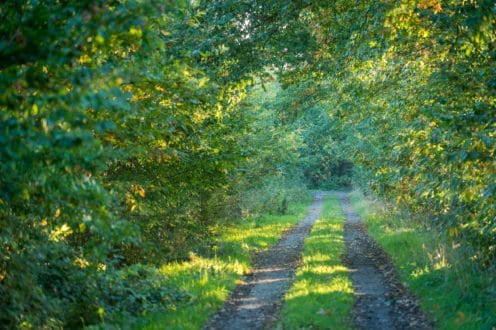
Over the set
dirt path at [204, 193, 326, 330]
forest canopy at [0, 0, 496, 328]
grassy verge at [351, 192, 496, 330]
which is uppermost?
forest canopy at [0, 0, 496, 328]

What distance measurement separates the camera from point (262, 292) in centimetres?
1280

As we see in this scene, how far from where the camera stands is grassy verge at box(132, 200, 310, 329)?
9.89m

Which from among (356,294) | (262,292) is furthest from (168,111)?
(356,294)

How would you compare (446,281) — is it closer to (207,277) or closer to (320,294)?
(320,294)

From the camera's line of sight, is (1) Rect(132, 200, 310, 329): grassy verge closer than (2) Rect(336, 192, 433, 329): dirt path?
No

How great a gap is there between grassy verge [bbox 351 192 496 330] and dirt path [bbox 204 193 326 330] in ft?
9.27

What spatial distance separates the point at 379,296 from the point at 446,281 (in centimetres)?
137

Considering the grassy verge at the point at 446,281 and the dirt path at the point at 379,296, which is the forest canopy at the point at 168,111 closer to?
the grassy verge at the point at 446,281

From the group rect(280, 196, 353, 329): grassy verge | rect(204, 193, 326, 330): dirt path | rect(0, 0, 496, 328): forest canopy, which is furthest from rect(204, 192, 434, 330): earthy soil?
rect(0, 0, 496, 328): forest canopy

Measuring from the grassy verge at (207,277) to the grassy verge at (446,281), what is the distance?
4035mm

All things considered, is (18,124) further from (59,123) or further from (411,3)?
(411,3)

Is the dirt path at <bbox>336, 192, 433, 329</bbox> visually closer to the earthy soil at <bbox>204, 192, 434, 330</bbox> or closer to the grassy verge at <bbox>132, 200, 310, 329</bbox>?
the earthy soil at <bbox>204, 192, 434, 330</bbox>

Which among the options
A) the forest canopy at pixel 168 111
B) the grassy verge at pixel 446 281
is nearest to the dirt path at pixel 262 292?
the forest canopy at pixel 168 111

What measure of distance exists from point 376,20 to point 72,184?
21.5 ft
